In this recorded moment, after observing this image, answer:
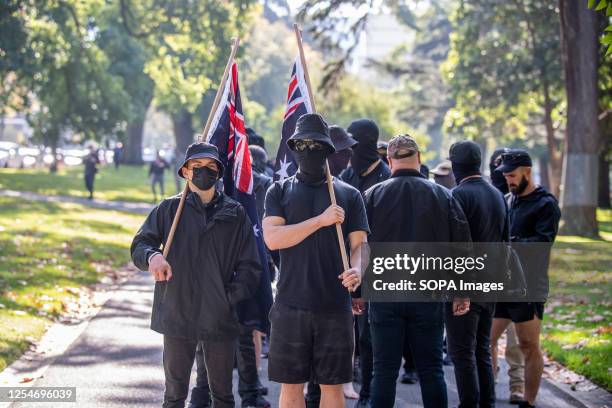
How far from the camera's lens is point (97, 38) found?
49375mm

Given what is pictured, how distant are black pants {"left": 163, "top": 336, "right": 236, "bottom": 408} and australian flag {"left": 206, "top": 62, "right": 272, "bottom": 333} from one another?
2.69 feet

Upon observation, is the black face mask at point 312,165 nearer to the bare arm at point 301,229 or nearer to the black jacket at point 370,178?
the bare arm at point 301,229

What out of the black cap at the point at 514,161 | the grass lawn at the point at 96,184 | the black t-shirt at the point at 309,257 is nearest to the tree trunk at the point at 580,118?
the black cap at the point at 514,161

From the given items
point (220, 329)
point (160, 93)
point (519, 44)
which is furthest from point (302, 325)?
point (160, 93)

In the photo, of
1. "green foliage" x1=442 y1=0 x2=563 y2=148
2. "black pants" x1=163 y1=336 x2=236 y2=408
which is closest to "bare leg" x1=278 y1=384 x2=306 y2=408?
"black pants" x1=163 y1=336 x2=236 y2=408

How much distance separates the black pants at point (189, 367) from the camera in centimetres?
639

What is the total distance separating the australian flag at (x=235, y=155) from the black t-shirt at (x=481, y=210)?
1.44 m

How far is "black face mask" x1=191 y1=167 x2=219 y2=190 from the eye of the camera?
6.55 m

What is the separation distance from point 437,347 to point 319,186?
4.09ft


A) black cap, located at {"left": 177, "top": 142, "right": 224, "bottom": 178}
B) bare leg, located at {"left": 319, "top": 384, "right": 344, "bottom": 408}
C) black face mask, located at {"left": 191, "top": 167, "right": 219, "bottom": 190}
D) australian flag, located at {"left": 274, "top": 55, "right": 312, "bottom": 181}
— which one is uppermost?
australian flag, located at {"left": 274, "top": 55, "right": 312, "bottom": 181}

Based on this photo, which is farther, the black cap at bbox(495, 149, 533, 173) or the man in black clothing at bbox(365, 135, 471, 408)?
the black cap at bbox(495, 149, 533, 173)

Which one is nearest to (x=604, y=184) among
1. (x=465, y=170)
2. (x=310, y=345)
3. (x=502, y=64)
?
(x=502, y=64)

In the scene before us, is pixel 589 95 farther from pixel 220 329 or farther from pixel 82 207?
pixel 220 329

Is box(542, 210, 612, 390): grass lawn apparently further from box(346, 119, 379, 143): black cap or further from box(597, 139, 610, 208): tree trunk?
box(597, 139, 610, 208): tree trunk
